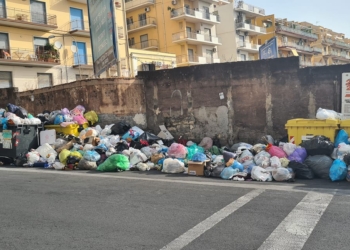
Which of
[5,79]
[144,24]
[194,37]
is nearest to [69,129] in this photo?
[5,79]

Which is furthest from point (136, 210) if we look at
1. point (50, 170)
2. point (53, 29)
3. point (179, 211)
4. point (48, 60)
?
point (53, 29)

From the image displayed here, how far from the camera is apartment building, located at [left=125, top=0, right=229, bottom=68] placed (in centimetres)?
3872

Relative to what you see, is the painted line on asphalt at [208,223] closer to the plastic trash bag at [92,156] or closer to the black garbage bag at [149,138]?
the plastic trash bag at [92,156]

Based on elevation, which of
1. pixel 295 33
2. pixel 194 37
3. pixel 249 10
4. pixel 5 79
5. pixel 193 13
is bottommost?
pixel 5 79

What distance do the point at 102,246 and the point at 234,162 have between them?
174 inches

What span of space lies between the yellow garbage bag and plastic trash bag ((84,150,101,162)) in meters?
3.20

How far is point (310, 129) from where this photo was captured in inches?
307

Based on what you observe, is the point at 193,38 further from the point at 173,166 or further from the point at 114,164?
the point at 173,166

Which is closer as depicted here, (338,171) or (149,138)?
(338,171)

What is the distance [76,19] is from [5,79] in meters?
8.96

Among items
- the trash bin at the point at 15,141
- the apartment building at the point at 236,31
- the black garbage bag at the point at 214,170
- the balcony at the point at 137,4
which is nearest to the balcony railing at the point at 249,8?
the apartment building at the point at 236,31

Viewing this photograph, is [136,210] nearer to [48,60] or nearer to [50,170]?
[50,170]

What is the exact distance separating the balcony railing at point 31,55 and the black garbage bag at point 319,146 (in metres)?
24.4

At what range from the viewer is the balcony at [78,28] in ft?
96.7
